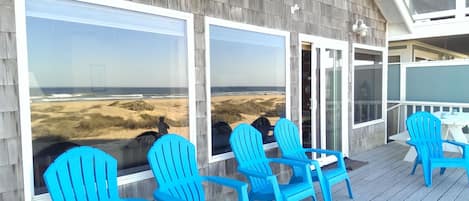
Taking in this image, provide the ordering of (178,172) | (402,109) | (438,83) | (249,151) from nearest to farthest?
(178,172)
(249,151)
(438,83)
(402,109)

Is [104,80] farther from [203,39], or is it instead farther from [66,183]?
[203,39]

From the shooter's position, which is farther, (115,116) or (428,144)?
(428,144)

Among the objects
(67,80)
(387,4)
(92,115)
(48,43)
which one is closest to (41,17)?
(48,43)

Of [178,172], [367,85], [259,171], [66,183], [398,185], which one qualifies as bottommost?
[398,185]

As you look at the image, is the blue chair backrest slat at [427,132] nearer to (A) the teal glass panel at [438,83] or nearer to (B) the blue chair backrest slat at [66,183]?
(A) the teal glass panel at [438,83]

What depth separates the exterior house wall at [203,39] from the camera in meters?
2.15

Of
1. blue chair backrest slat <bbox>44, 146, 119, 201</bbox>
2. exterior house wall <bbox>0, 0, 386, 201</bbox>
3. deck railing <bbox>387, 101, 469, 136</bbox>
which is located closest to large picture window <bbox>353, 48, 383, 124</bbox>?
exterior house wall <bbox>0, 0, 386, 201</bbox>

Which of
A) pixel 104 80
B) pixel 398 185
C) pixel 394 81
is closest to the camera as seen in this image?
pixel 104 80

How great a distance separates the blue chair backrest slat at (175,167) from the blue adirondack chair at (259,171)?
498 mm

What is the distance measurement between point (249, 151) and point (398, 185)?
201 centimetres

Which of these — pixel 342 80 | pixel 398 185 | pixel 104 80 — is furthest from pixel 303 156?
pixel 104 80

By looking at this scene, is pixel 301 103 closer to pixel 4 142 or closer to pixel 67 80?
pixel 67 80

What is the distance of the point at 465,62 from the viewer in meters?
6.24

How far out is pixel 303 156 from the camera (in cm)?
389
